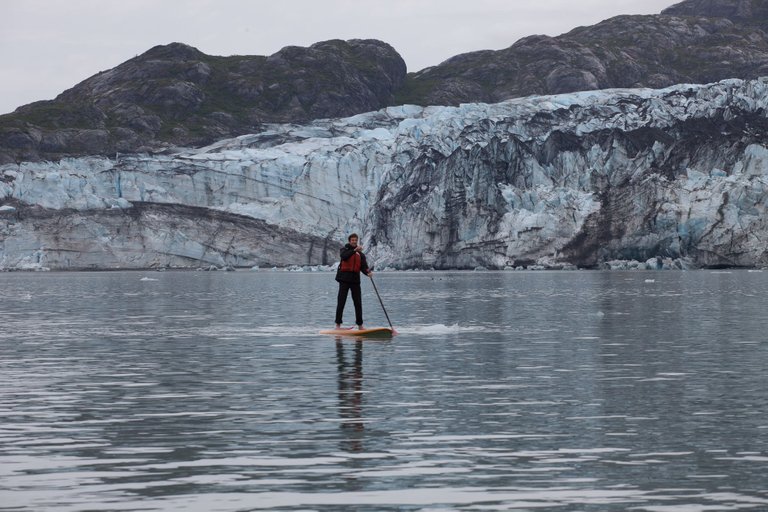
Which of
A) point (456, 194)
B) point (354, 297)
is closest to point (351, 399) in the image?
point (354, 297)

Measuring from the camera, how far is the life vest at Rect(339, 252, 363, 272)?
978 inches

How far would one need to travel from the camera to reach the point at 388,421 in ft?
39.5

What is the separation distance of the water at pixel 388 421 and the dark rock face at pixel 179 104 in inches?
5153

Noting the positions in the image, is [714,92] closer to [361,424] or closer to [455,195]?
[455,195]

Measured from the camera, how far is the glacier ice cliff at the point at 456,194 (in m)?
94.4

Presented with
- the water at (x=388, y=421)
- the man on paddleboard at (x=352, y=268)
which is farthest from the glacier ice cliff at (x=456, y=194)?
the water at (x=388, y=421)

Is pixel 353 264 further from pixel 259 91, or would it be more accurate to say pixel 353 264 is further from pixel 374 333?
pixel 259 91

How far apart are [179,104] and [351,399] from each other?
171171 mm

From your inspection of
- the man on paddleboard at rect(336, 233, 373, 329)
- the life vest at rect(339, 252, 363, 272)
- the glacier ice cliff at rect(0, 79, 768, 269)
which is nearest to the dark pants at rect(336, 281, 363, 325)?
the man on paddleboard at rect(336, 233, 373, 329)

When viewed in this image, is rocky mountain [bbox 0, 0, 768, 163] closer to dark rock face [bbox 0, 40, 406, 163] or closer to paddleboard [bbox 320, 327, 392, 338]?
dark rock face [bbox 0, 40, 406, 163]

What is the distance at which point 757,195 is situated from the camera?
88.7 meters

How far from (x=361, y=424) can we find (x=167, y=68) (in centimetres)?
18931

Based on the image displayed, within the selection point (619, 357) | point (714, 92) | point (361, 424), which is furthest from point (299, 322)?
point (714, 92)

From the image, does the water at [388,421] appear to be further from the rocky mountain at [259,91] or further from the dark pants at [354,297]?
the rocky mountain at [259,91]
